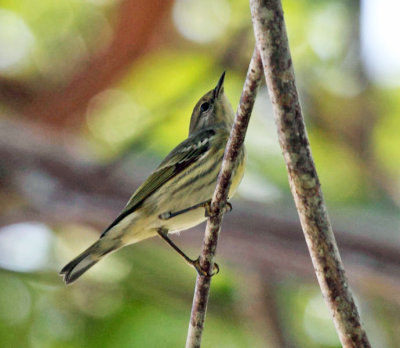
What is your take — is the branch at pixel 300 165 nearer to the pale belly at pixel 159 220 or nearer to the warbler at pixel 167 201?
the warbler at pixel 167 201

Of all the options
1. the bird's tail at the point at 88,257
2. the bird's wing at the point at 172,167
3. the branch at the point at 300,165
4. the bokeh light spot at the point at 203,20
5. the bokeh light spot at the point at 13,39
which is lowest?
the branch at the point at 300,165

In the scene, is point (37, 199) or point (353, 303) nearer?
point (353, 303)

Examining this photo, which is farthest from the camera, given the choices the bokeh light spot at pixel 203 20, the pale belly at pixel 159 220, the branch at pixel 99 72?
the bokeh light spot at pixel 203 20

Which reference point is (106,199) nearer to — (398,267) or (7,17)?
(398,267)

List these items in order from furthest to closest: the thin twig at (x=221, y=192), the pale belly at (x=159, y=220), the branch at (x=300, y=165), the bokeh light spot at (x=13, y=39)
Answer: the bokeh light spot at (x=13, y=39) < the pale belly at (x=159, y=220) < the thin twig at (x=221, y=192) < the branch at (x=300, y=165)

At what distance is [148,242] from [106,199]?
161 centimetres

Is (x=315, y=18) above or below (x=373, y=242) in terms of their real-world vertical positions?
above

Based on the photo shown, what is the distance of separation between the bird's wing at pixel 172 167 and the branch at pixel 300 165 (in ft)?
7.57

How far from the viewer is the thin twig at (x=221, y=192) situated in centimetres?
257

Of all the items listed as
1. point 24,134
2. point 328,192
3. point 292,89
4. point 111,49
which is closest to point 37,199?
point 24,134

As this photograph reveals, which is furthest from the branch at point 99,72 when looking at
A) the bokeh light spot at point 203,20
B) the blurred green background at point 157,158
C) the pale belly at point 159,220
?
the pale belly at point 159,220

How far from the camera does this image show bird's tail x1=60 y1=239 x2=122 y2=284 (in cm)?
464

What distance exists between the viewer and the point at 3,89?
5.93 m

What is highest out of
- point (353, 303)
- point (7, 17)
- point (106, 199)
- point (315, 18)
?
point (315, 18)
